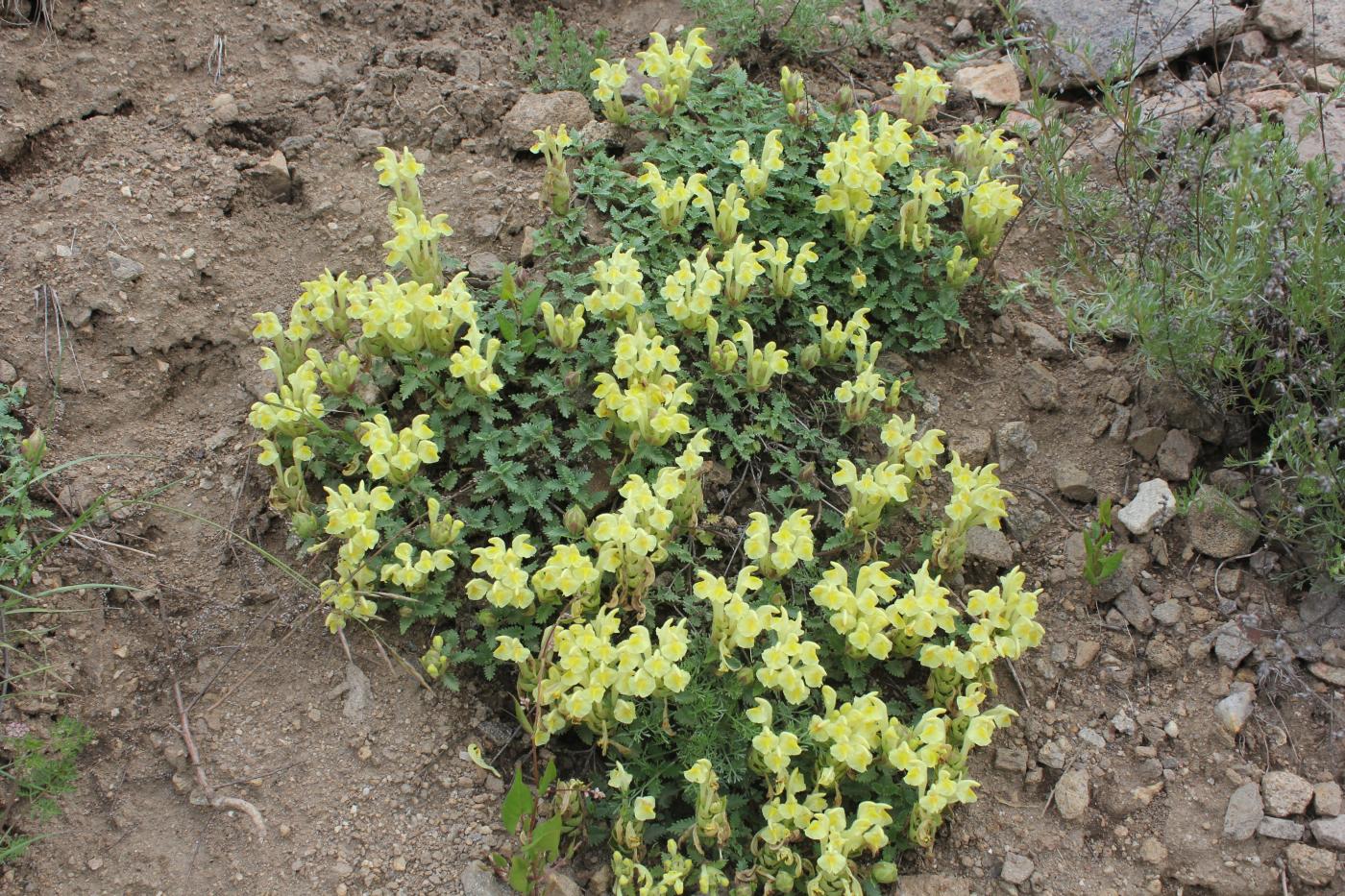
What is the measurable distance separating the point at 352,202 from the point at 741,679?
2696mm

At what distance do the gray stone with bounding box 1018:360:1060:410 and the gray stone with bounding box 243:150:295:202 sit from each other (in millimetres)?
3164

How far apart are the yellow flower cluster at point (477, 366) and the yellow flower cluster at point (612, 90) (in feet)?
4.54

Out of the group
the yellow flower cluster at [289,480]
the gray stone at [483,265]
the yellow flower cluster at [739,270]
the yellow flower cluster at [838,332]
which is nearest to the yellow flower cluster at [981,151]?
the yellow flower cluster at [838,332]

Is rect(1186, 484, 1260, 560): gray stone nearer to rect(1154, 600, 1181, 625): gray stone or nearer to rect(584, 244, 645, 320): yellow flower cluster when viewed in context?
rect(1154, 600, 1181, 625): gray stone

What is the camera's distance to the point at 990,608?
3613mm

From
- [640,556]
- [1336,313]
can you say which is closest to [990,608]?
[640,556]

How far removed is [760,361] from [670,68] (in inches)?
59.4

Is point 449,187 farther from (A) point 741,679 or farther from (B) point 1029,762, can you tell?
(B) point 1029,762

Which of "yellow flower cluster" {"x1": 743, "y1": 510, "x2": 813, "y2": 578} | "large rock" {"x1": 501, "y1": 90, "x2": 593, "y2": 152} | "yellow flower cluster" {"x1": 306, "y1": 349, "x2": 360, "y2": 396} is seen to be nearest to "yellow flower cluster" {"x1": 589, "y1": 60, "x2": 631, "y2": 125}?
"large rock" {"x1": 501, "y1": 90, "x2": 593, "y2": 152}

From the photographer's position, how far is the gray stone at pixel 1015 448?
14.3 ft

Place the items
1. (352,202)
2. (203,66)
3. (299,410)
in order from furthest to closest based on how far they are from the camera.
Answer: (203,66) < (352,202) < (299,410)

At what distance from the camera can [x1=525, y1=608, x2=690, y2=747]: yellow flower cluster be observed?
3348 mm

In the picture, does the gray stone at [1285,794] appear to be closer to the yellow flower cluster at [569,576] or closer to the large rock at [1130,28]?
the yellow flower cluster at [569,576]

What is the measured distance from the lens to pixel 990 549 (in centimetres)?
407
